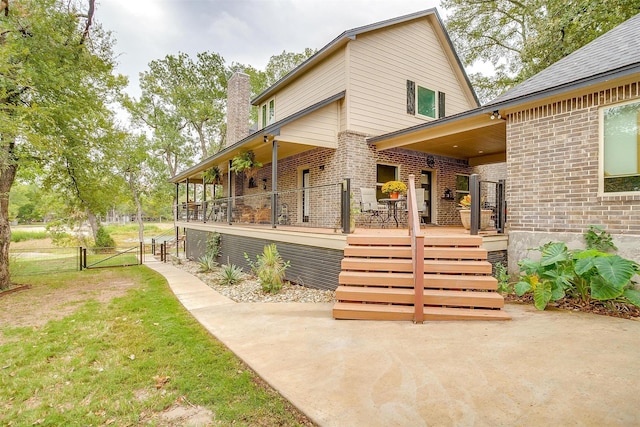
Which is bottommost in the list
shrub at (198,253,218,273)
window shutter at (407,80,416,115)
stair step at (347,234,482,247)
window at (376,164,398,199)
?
shrub at (198,253,218,273)

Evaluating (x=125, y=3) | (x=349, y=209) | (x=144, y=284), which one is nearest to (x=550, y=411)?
(x=349, y=209)

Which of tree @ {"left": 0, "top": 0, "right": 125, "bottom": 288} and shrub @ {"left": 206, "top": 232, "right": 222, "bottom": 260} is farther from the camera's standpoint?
shrub @ {"left": 206, "top": 232, "right": 222, "bottom": 260}

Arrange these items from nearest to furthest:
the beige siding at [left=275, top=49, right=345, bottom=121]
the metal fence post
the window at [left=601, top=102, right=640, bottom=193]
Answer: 1. the window at [left=601, top=102, right=640, bottom=193]
2. the metal fence post
3. the beige siding at [left=275, top=49, right=345, bottom=121]

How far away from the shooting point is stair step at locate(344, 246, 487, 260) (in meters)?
5.20

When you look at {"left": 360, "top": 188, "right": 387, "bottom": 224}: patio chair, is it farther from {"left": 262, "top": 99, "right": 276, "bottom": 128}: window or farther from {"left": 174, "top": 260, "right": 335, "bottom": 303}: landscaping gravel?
{"left": 262, "top": 99, "right": 276, "bottom": 128}: window

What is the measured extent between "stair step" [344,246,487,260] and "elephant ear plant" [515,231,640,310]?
819 millimetres

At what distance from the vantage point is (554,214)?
570 cm

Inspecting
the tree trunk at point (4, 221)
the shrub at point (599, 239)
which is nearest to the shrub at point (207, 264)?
the tree trunk at point (4, 221)

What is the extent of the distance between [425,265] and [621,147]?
3.67 metres

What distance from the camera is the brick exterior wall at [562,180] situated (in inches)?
198

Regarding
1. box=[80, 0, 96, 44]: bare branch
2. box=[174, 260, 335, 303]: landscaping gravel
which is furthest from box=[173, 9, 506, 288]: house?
box=[80, 0, 96, 44]: bare branch

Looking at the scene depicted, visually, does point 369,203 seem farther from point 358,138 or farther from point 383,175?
point 358,138

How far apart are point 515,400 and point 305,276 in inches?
194

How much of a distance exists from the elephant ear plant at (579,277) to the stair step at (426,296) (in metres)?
0.79
